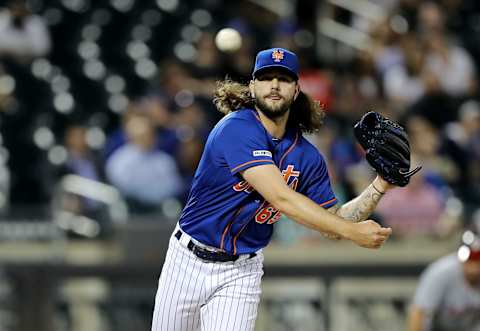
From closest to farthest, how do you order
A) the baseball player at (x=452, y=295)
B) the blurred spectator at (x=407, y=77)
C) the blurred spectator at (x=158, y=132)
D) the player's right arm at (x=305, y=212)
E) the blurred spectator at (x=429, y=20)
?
the player's right arm at (x=305, y=212)
the baseball player at (x=452, y=295)
the blurred spectator at (x=158, y=132)
the blurred spectator at (x=407, y=77)
the blurred spectator at (x=429, y=20)

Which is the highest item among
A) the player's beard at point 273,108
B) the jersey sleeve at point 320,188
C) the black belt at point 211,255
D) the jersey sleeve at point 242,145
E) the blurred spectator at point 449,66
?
the blurred spectator at point 449,66

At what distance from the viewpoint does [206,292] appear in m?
5.16

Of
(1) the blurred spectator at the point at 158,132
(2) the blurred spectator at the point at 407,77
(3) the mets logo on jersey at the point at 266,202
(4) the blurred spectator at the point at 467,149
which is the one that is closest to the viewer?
(3) the mets logo on jersey at the point at 266,202

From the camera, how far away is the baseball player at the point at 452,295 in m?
7.26

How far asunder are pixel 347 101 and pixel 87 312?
404cm

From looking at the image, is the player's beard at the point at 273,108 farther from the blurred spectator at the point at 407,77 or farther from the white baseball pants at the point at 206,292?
the blurred spectator at the point at 407,77

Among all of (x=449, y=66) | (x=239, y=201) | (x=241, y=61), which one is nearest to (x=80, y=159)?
(x=241, y=61)

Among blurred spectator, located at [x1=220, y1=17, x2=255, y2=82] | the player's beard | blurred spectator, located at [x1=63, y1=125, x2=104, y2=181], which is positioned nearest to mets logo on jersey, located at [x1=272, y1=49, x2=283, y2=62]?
the player's beard

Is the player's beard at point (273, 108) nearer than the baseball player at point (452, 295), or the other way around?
the player's beard at point (273, 108)

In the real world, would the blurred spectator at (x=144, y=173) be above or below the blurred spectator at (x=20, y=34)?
below

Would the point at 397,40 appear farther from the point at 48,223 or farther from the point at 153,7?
the point at 48,223

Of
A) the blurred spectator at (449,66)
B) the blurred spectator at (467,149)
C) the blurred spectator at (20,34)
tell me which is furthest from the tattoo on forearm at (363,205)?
the blurred spectator at (20,34)

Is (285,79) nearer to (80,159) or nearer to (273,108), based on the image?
(273,108)

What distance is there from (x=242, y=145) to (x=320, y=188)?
60 centimetres
